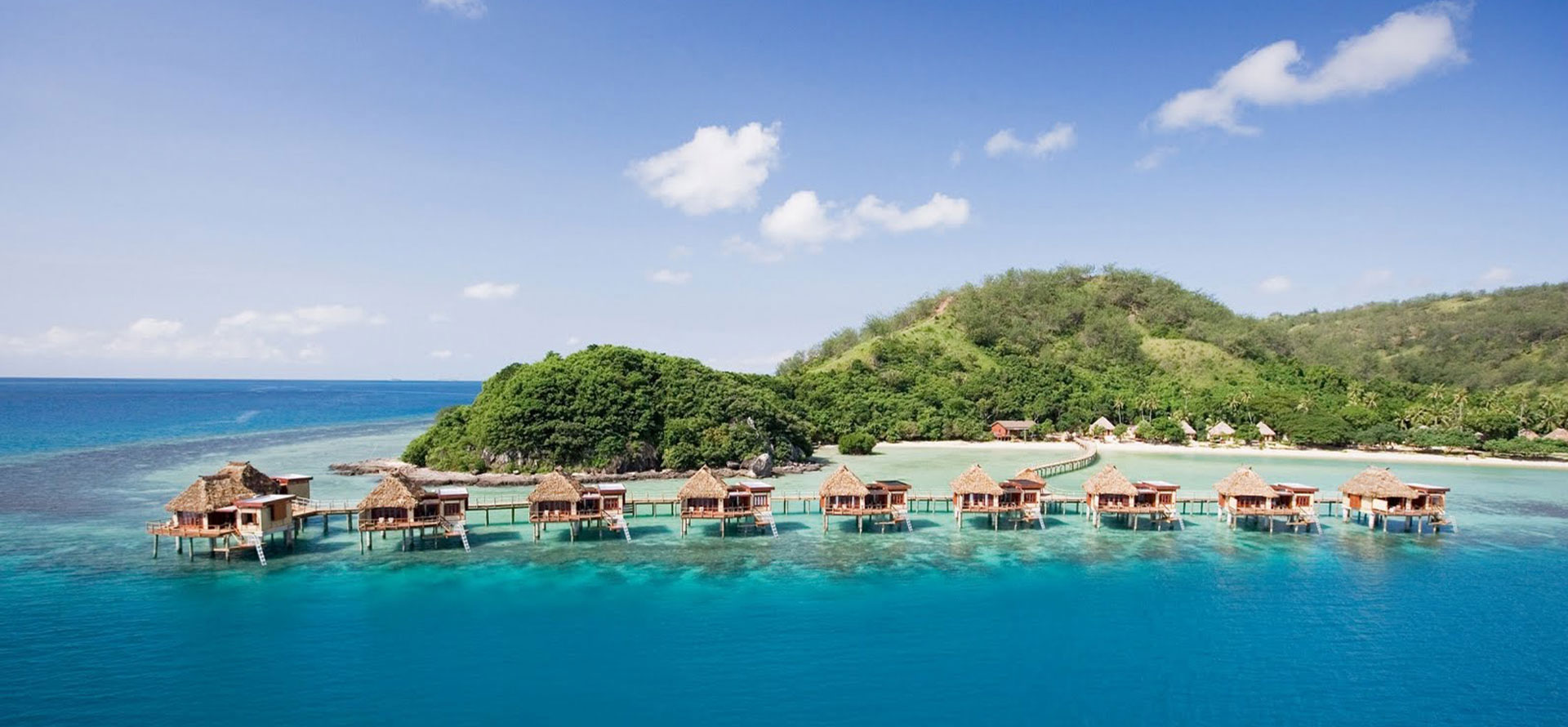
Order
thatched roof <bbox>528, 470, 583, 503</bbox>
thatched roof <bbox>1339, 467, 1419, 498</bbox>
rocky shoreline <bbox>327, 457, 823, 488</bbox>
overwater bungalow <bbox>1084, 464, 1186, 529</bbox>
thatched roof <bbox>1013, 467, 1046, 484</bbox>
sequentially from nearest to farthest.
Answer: thatched roof <bbox>528, 470, 583, 503</bbox> < thatched roof <bbox>1339, 467, 1419, 498</bbox> < overwater bungalow <bbox>1084, 464, 1186, 529</bbox> < thatched roof <bbox>1013, 467, 1046, 484</bbox> < rocky shoreline <bbox>327, 457, 823, 488</bbox>

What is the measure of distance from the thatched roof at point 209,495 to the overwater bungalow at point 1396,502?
5464cm

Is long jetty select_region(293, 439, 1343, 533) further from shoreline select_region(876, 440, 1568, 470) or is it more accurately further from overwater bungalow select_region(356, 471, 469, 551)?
shoreline select_region(876, 440, 1568, 470)

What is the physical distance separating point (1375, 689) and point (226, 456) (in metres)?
79.9

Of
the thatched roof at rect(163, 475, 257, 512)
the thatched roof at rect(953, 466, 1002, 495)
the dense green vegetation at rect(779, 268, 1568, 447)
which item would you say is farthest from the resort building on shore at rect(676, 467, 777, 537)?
the dense green vegetation at rect(779, 268, 1568, 447)

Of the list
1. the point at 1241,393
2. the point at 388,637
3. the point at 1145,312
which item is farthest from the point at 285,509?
the point at 1145,312

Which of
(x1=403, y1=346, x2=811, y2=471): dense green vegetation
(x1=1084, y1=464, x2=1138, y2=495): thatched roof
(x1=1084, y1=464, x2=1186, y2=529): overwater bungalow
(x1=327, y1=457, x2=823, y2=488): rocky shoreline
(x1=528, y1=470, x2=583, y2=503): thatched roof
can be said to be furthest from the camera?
(x1=403, y1=346, x2=811, y2=471): dense green vegetation

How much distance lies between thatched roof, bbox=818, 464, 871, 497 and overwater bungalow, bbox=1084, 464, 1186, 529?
1230 centimetres

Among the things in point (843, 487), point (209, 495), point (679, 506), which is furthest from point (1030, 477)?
point (209, 495)

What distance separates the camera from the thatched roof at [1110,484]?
40.8 m

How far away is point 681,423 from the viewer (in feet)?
194

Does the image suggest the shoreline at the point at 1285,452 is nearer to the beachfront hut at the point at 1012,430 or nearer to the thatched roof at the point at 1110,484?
the beachfront hut at the point at 1012,430

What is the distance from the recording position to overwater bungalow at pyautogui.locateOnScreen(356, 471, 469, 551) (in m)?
34.9

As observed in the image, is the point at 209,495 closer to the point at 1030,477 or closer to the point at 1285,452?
the point at 1030,477

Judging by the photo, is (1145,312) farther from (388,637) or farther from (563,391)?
(388,637)
